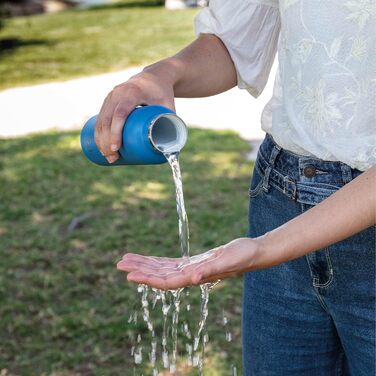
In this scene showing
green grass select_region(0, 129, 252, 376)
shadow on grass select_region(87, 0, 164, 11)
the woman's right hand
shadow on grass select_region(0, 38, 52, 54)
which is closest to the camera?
the woman's right hand

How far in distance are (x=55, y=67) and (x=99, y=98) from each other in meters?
2.96

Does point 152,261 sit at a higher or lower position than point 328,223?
lower

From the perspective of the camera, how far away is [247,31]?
6.54 ft

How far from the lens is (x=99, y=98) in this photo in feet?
31.6

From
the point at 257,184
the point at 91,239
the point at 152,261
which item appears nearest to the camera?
the point at 152,261

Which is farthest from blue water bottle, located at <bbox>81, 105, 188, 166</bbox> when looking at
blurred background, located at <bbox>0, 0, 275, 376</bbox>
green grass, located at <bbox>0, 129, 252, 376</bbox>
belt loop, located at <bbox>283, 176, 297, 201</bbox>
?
green grass, located at <bbox>0, 129, 252, 376</bbox>

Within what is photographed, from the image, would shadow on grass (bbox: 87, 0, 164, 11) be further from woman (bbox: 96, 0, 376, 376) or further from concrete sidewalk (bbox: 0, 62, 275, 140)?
woman (bbox: 96, 0, 376, 376)

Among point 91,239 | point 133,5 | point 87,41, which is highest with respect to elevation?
point 91,239

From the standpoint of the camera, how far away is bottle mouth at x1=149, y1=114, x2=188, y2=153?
1.81 meters

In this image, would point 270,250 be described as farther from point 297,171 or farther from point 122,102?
point 122,102

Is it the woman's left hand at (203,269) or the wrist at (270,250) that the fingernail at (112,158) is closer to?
the woman's left hand at (203,269)

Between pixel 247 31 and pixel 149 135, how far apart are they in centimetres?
43

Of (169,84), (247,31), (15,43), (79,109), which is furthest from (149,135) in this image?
(15,43)

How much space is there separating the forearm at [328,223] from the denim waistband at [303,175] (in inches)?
7.7
